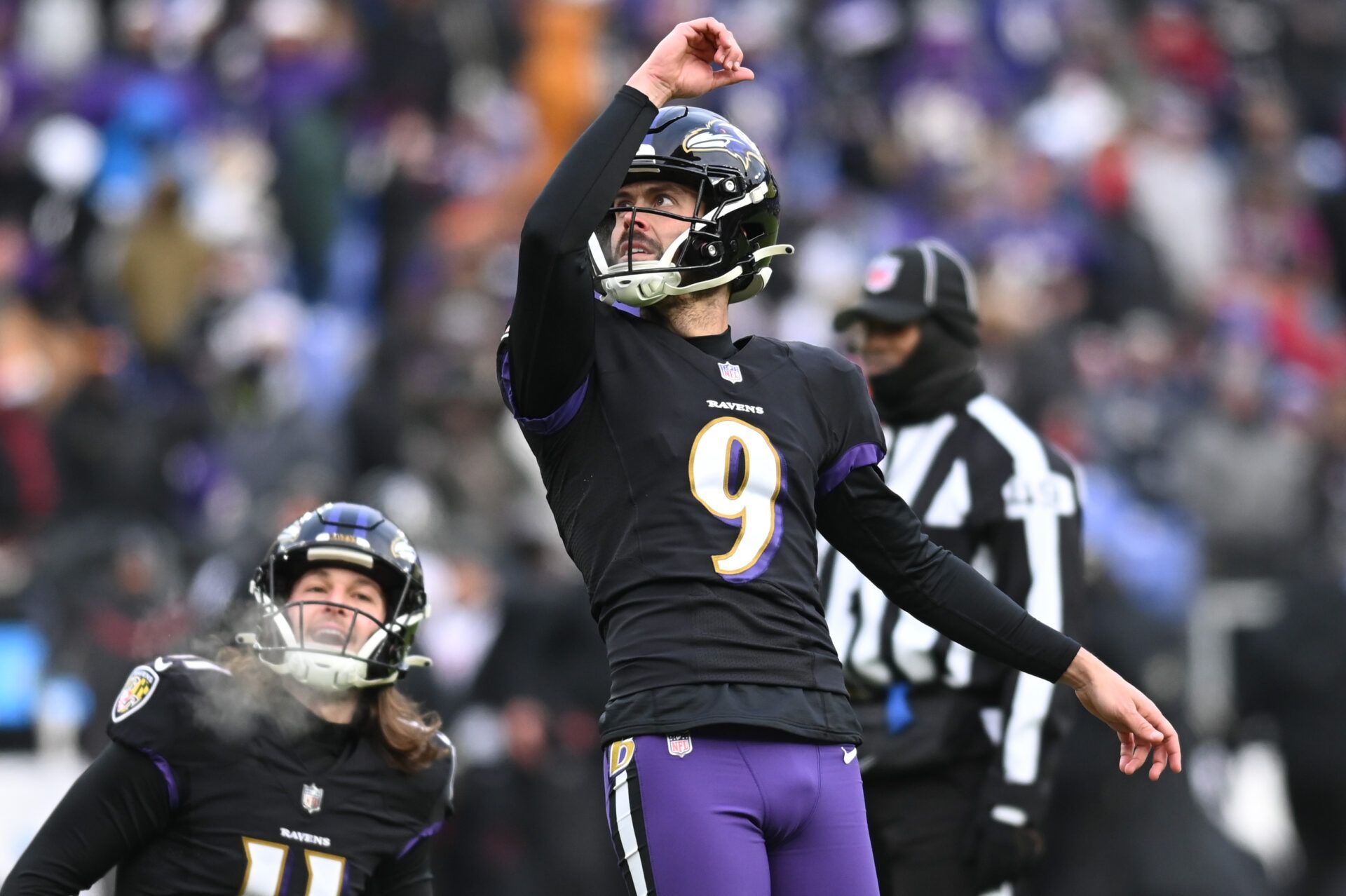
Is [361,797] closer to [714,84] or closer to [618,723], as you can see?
[618,723]

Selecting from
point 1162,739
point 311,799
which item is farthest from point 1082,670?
point 311,799

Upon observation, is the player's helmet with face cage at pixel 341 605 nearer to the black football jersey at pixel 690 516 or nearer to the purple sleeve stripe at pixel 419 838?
the purple sleeve stripe at pixel 419 838

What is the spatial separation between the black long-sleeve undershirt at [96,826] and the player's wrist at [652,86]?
5.99ft

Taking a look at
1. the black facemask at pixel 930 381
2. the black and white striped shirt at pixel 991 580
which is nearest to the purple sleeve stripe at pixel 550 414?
the black and white striped shirt at pixel 991 580

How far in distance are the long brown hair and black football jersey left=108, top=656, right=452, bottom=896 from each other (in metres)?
0.03

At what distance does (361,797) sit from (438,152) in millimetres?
10302

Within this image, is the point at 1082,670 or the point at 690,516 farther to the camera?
the point at 1082,670

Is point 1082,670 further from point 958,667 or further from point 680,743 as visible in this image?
point 958,667

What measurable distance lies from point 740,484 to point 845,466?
1.06 ft

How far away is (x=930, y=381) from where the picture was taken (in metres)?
6.13

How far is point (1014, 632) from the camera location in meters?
4.38

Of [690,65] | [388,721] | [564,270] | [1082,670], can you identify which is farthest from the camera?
[388,721]

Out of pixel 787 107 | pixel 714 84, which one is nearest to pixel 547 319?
pixel 714 84

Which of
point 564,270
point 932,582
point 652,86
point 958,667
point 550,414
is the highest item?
point 652,86
